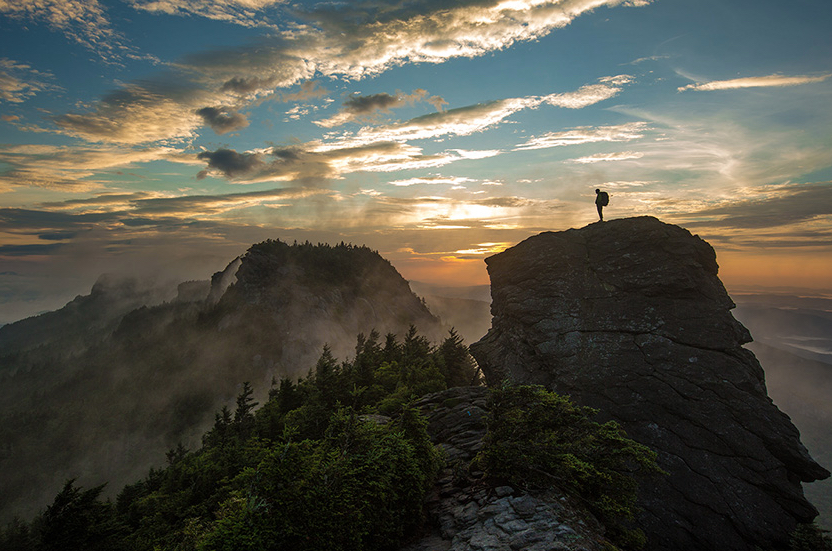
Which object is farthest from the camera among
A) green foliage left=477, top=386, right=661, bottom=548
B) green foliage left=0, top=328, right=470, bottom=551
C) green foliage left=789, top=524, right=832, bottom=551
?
green foliage left=789, top=524, right=832, bottom=551

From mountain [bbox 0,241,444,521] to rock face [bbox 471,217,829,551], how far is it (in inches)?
3866

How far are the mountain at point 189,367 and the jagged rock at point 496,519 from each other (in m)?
101

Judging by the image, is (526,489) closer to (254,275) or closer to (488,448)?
(488,448)

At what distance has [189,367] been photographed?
5039 inches

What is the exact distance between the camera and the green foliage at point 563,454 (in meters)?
11.2

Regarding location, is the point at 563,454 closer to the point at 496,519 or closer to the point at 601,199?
the point at 496,519

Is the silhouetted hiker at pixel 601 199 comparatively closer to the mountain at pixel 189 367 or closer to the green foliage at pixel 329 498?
the green foliage at pixel 329 498

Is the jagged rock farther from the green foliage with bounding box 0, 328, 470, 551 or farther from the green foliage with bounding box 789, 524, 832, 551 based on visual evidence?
the green foliage with bounding box 789, 524, 832, 551

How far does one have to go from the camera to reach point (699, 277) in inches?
714

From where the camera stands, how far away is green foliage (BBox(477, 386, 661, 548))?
36.8 feet

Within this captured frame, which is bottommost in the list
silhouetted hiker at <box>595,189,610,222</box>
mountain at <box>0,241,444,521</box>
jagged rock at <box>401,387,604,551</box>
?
mountain at <box>0,241,444,521</box>

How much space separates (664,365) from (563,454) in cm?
810

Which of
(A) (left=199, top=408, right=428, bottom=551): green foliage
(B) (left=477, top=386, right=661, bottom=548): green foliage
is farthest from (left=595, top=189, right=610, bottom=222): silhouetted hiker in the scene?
(A) (left=199, top=408, right=428, bottom=551): green foliage

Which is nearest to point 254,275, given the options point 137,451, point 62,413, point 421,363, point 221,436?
point 137,451
